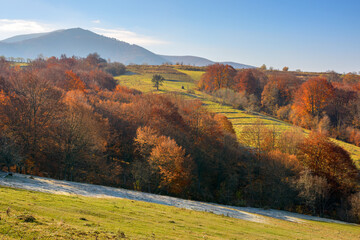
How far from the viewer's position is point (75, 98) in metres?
61.1

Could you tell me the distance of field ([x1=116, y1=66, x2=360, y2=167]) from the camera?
80125 mm

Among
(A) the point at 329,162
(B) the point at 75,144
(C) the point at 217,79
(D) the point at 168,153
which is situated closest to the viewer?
(B) the point at 75,144

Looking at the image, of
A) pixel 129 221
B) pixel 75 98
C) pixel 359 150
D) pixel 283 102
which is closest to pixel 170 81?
pixel 283 102

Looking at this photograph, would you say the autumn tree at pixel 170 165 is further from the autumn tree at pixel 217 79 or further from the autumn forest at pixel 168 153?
the autumn tree at pixel 217 79

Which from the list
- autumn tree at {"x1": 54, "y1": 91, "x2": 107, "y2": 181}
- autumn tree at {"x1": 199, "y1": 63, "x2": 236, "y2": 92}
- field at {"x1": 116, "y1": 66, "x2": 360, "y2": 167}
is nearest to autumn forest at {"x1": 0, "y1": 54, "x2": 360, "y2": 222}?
autumn tree at {"x1": 54, "y1": 91, "x2": 107, "y2": 181}

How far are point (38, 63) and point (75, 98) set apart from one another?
7615 centimetres

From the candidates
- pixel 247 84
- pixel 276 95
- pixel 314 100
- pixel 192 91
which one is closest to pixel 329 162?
pixel 314 100

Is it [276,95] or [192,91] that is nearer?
[276,95]

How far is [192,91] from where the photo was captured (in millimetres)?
116250

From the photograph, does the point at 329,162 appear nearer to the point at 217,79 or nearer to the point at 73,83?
the point at 217,79

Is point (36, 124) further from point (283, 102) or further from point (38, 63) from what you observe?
point (283, 102)

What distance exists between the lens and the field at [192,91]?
8012 cm

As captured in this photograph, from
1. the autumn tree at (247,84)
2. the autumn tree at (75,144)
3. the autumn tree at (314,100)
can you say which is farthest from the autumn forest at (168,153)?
the autumn tree at (247,84)

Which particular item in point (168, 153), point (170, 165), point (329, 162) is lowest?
point (170, 165)
